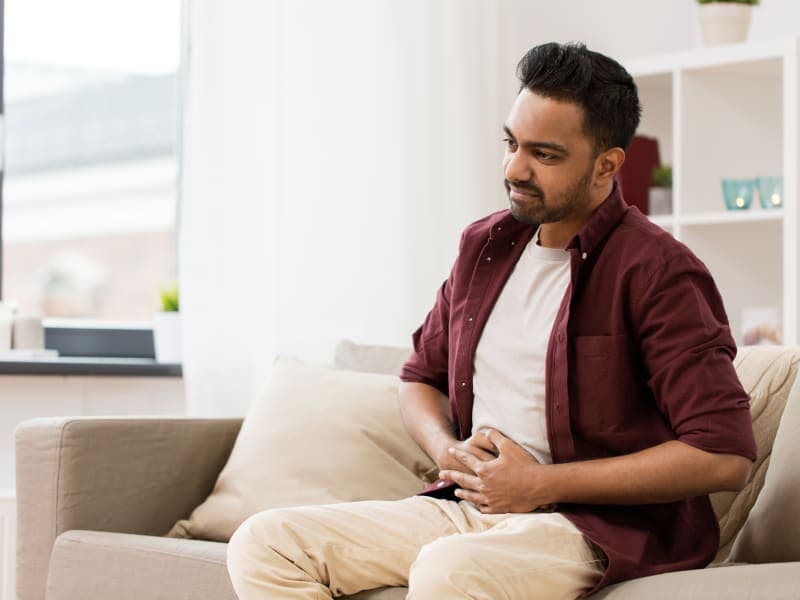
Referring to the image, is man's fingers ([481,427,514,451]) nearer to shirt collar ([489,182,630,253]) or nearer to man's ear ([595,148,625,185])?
shirt collar ([489,182,630,253])

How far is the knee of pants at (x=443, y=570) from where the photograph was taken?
5.36ft

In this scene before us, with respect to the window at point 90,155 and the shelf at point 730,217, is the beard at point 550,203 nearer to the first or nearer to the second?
the shelf at point 730,217

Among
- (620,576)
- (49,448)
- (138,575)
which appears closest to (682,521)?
(620,576)

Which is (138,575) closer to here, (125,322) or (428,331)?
(428,331)

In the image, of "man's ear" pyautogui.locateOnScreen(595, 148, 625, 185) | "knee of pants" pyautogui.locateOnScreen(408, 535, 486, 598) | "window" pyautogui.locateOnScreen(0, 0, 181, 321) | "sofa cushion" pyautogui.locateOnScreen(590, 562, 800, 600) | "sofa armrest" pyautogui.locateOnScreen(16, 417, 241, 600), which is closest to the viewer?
"sofa cushion" pyautogui.locateOnScreen(590, 562, 800, 600)

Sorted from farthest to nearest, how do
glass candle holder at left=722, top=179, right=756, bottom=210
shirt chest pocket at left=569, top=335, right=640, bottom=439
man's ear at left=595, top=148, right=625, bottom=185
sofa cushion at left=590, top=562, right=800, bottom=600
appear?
glass candle holder at left=722, top=179, right=756, bottom=210, man's ear at left=595, top=148, right=625, bottom=185, shirt chest pocket at left=569, top=335, right=640, bottom=439, sofa cushion at left=590, top=562, right=800, bottom=600

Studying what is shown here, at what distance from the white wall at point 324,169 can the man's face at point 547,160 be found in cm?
139

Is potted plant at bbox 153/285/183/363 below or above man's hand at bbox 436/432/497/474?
above

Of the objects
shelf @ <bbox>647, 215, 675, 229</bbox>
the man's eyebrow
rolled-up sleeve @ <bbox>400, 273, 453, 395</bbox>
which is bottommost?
rolled-up sleeve @ <bbox>400, 273, 453, 395</bbox>

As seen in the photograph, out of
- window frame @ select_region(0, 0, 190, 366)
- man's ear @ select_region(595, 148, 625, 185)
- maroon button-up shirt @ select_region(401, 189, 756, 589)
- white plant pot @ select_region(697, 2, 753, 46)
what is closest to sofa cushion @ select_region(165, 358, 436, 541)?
maroon button-up shirt @ select_region(401, 189, 756, 589)

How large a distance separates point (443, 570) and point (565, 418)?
33 centimetres

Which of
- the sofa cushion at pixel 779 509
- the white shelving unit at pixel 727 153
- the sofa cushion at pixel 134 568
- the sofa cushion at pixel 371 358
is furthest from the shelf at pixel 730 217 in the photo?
the sofa cushion at pixel 134 568

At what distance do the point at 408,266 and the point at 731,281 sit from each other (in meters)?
0.89

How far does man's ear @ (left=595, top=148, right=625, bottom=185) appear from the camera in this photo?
1.94m
